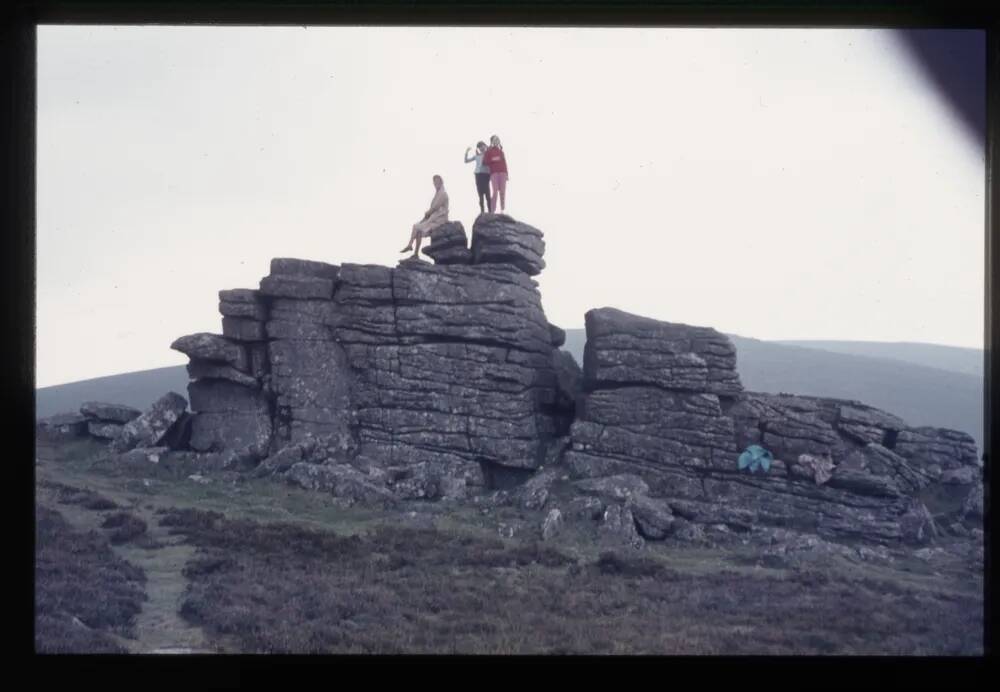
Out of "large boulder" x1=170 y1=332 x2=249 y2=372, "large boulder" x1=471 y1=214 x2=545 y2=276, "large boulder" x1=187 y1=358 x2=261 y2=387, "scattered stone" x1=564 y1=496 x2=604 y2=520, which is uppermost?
"large boulder" x1=471 y1=214 x2=545 y2=276

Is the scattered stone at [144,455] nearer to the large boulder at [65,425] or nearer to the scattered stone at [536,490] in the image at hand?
the large boulder at [65,425]

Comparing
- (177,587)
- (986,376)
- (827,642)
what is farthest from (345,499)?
(986,376)

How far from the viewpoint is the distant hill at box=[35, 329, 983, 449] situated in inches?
2724

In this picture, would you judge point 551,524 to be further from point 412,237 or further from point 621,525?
point 412,237

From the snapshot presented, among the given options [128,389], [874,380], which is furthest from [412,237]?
[874,380]

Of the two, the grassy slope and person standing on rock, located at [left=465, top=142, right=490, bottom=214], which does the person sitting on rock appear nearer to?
person standing on rock, located at [left=465, top=142, right=490, bottom=214]

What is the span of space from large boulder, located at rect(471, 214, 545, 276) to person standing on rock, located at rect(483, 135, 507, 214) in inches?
14.5

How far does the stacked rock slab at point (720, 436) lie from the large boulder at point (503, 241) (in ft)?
7.98

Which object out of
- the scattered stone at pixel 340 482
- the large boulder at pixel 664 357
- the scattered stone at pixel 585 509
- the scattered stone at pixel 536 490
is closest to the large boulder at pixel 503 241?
the large boulder at pixel 664 357

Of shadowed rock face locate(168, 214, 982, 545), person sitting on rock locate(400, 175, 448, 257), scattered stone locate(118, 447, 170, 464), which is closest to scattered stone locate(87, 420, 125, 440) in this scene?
scattered stone locate(118, 447, 170, 464)

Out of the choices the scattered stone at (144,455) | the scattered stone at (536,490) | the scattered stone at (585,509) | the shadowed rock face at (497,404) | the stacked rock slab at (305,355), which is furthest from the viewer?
the stacked rock slab at (305,355)

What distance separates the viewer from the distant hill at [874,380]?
74.9m
